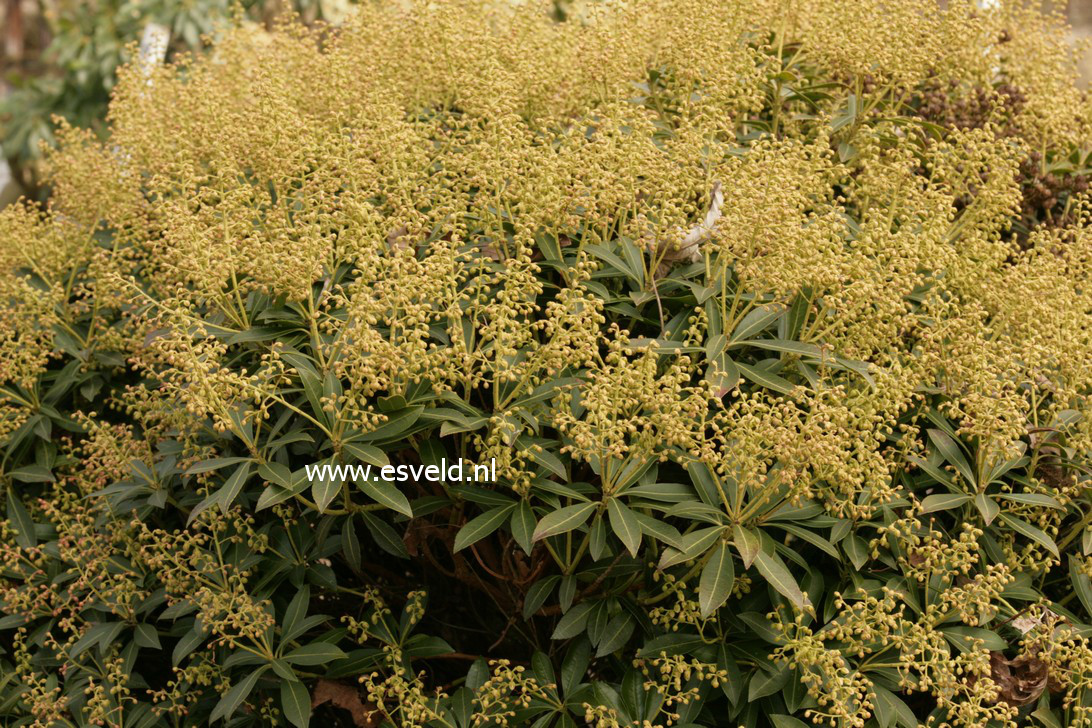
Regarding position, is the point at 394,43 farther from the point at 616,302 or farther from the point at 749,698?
the point at 749,698

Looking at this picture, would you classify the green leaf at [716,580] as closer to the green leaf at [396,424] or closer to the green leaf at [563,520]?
the green leaf at [563,520]

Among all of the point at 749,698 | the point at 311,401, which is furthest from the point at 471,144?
the point at 749,698

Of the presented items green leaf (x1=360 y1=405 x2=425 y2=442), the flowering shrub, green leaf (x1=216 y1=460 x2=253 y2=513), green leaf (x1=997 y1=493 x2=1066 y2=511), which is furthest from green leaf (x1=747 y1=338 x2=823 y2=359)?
green leaf (x1=216 y1=460 x2=253 y2=513)

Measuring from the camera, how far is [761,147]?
293 centimetres

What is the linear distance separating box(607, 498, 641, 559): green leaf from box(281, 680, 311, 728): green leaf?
2.82ft

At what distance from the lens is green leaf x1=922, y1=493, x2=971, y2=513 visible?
2650 millimetres

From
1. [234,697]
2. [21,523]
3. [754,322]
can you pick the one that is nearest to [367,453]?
[234,697]

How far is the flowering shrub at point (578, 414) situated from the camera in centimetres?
252

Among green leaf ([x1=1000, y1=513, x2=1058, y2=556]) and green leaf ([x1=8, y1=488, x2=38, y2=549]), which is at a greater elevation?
green leaf ([x1=1000, y1=513, x2=1058, y2=556])

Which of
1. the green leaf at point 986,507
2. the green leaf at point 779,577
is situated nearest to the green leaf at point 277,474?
the green leaf at point 779,577

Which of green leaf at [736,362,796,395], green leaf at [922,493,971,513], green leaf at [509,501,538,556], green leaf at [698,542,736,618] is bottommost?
green leaf at [698,542,736,618]

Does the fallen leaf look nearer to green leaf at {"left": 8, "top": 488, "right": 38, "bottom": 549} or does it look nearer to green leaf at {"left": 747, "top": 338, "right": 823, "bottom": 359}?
green leaf at {"left": 8, "top": 488, "right": 38, "bottom": 549}

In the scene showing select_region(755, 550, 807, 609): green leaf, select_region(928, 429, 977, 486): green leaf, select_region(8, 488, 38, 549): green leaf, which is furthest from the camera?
select_region(8, 488, 38, 549): green leaf

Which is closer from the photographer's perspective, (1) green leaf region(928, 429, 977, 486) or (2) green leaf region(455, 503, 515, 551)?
(2) green leaf region(455, 503, 515, 551)
